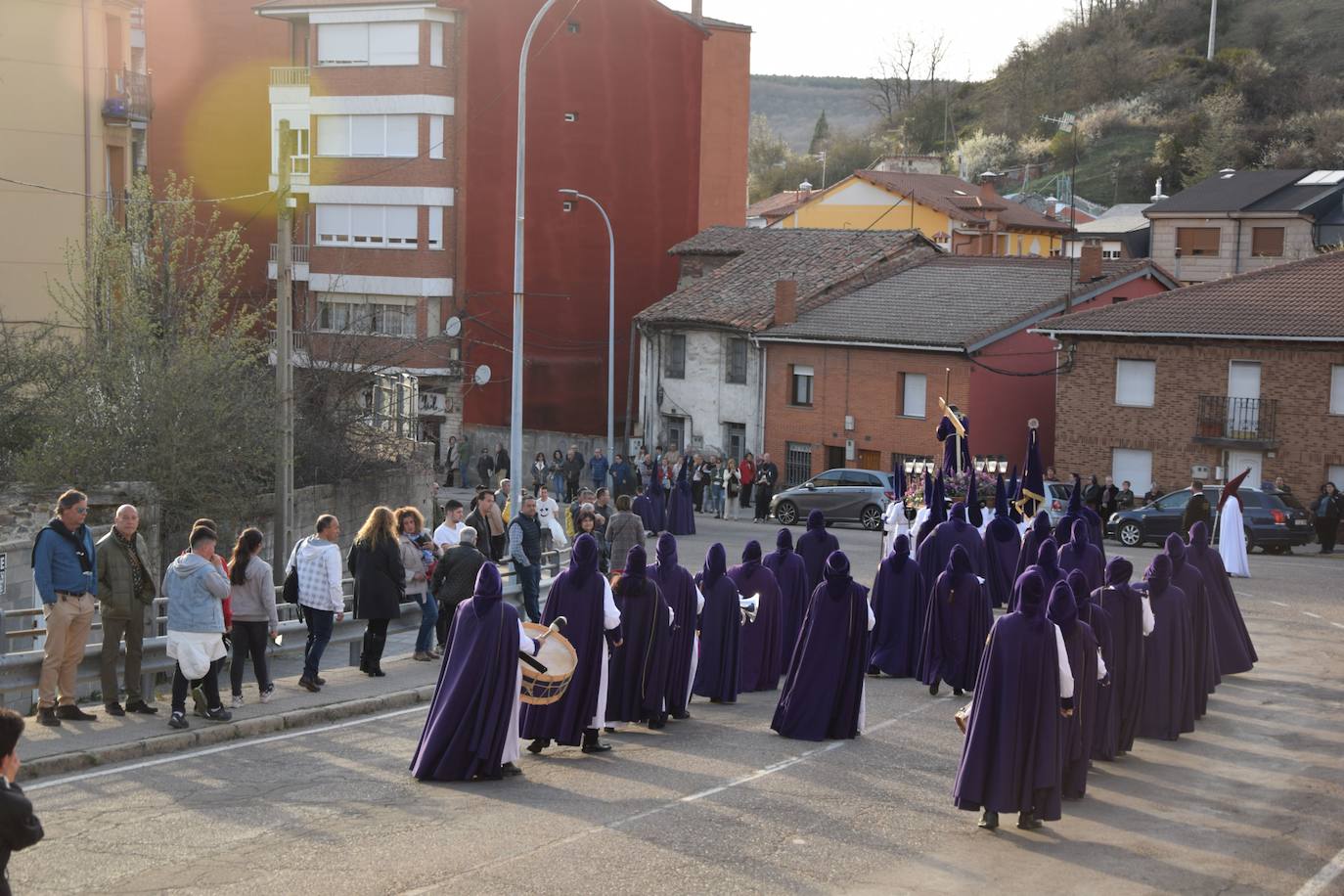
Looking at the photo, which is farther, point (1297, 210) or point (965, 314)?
point (1297, 210)

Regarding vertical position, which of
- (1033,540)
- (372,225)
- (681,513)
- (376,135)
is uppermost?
A: (376,135)

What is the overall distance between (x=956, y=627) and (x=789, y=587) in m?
2.12

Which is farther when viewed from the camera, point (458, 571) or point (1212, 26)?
point (1212, 26)

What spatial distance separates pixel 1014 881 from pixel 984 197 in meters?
58.1

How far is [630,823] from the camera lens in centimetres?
1081

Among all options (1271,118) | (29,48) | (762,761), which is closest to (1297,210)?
(1271,118)

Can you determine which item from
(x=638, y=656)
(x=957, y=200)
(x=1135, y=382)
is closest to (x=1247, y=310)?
(x=1135, y=382)

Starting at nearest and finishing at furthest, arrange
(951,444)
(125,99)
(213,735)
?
(213,735)
(951,444)
(125,99)

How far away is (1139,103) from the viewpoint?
93.3m

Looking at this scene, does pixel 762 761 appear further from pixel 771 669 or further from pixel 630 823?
pixel 771 669

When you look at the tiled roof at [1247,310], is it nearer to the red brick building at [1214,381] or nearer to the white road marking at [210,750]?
the red brick building at [1214,381]

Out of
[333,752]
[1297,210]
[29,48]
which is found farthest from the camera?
[1297,210]

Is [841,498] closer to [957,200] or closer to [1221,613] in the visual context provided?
[1221,613]

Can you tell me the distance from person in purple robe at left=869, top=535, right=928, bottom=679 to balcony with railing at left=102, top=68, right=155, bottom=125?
2483 centimetres
